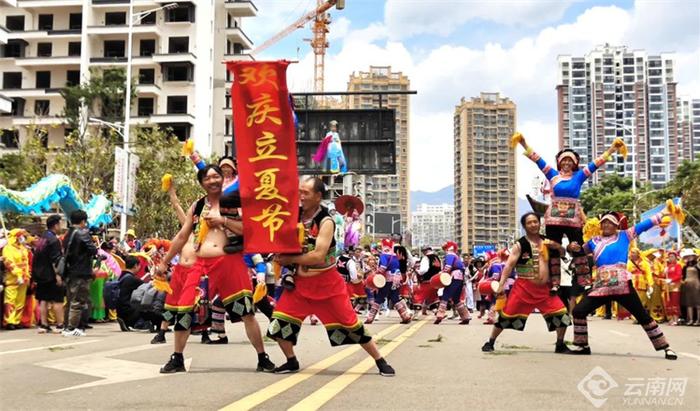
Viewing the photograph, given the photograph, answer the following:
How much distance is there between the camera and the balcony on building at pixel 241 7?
217 ft

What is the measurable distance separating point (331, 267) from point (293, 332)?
701mm

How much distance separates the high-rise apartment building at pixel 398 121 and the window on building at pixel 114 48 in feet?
173

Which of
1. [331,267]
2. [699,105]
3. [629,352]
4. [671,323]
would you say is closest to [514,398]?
[331,267]

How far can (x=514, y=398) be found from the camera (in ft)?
20.0

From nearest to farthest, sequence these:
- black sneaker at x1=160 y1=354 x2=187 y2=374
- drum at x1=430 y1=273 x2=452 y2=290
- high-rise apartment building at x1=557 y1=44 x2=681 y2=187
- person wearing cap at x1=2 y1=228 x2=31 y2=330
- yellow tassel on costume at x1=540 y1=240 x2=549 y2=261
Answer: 1. black sneaker at x1=160 y1=354 x2=187 y2=374
2. yellow tassel on costume at x1=540 y1=240 x2=549 y2=261
3. person wearing cap at x1=2 y1=228 x2=31 y2=330
4. drum at x1=430 y1=273 x2=452 y2=290
5. high-rise apartment building at x1=557 y1=44 x2=681 y2=187

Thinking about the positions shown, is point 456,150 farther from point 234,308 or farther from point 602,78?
point 234,308

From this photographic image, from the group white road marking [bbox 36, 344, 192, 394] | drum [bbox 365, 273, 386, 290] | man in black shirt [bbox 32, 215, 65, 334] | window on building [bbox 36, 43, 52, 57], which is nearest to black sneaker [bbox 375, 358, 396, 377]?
white road marking [bbox 36, 344, 192, 394]

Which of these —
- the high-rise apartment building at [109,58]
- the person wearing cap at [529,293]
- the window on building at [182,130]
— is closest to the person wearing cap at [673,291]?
the person wearing cap at [529,293]

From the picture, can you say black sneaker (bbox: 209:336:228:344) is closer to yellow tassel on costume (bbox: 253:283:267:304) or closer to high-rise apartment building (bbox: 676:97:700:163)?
yellow tassel on costume (bbox: 253:283:267:304)

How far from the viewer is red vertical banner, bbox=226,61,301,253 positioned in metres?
6.98

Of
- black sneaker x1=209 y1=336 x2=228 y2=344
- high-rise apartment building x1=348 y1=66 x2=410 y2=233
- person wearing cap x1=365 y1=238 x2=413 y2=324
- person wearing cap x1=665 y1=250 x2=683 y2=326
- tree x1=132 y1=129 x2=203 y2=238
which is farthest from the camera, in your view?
high-rise apartment building x1=348 y1=66 x2=410 y2=233

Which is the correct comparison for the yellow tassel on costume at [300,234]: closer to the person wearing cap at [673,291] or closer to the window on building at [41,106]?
the person wearing cap at [673,291]

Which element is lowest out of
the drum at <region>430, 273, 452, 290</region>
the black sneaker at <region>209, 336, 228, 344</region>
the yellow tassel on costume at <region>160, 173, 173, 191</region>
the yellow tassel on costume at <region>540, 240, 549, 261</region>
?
the black sneaker at <region>209, 336, 228, 344</region>

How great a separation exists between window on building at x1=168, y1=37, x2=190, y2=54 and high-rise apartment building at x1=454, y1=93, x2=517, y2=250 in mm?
84252
